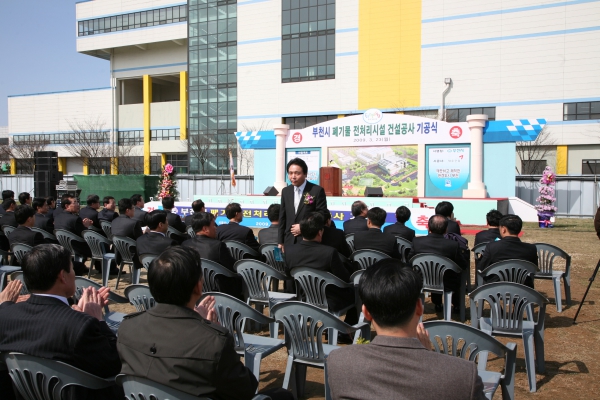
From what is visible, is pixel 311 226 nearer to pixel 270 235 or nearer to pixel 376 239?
pixel 376 239

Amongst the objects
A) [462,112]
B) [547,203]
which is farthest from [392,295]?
→ [462,112]

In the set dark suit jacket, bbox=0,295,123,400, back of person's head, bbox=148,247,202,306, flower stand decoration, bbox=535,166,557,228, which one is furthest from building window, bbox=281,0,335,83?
dark suit jacket, bbox=0,295,123,400

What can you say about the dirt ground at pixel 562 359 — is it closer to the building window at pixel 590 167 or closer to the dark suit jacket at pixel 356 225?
the dark suit jacket at pixel 356 225

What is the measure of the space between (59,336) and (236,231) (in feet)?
12.4

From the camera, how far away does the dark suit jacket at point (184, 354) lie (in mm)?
1912

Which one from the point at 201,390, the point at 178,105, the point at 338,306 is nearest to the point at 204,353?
the point at 201,390

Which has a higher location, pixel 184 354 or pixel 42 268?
pixel 42 268

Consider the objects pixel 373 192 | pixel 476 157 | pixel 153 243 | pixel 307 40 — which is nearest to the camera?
pixel 153 243

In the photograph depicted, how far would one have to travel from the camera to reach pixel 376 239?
535cm

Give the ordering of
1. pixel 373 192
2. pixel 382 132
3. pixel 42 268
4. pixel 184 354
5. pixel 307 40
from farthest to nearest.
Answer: pixel 307 40 → pixel 382 132 → pixel 373 192 → pixel 42 268 → pixel 184 354

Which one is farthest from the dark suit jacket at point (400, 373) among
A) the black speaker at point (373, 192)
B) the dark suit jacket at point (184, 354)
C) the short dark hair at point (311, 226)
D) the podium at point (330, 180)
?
the podium at point (330, 180)

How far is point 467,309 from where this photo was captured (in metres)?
5.91

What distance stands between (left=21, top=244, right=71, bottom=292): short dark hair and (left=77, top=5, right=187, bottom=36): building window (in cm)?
3673

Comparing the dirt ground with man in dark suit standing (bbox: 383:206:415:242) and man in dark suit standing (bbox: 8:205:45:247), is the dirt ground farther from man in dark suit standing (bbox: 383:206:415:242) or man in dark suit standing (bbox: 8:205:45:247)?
man in dark suit standing (bbox: 8:205:45:247)
